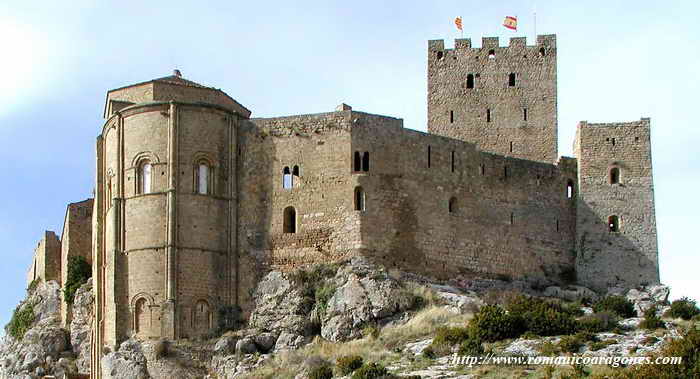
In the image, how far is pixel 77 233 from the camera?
59.6 m

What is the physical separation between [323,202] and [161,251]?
552cm

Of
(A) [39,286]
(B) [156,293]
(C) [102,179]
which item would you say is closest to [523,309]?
(B) [156,293]

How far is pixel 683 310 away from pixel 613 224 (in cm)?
871

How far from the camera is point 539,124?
202ft

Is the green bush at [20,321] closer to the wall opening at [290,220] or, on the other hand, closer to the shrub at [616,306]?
the wall opening at [290,220]

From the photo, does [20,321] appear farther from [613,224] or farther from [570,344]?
[570,344]

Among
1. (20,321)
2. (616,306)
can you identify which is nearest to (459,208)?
(616,306)

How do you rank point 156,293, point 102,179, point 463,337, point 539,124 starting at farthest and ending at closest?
1. point 539,124
2. point 102,179
3. point 156,293
4. point 463,337

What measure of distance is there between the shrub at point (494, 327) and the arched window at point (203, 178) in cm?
1043

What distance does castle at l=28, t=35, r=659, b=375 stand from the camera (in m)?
53.0

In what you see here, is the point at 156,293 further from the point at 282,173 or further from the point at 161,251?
the point at 282,173

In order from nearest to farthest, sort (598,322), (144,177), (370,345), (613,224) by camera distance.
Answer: (598,322)
(370,345)
(144,177)
(613,224)

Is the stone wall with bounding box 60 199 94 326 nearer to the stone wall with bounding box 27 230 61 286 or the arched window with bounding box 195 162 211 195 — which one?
the stone wall with bounding box 27 230 61 286

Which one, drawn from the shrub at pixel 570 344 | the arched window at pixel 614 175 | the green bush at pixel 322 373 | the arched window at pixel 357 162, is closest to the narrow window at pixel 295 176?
the arched window at pixel 357 162
